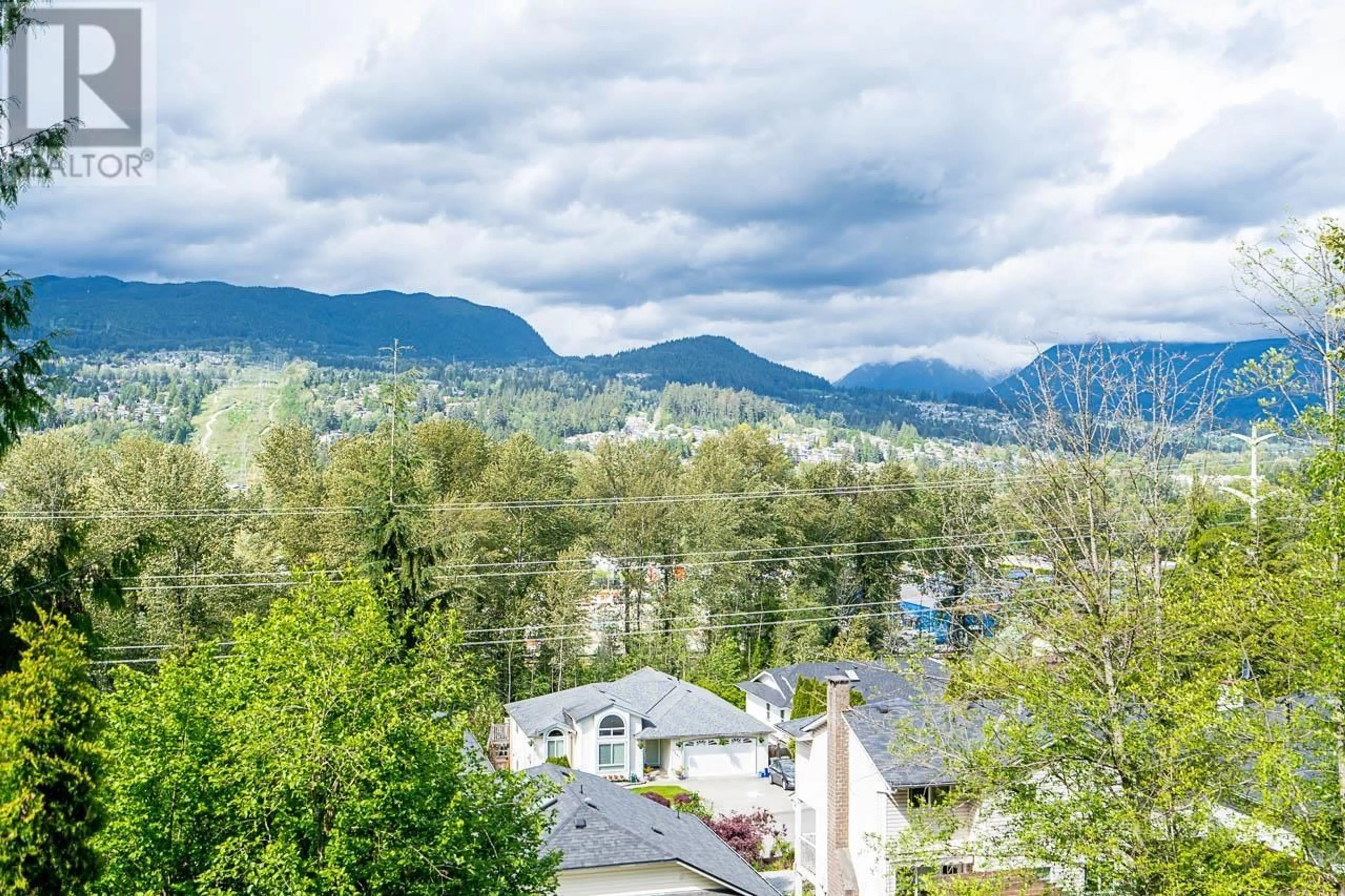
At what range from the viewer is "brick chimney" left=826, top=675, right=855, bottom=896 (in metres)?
22.7

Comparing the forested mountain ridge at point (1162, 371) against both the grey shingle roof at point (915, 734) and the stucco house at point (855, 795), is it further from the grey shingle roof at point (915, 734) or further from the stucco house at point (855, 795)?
the stucco house at point (855, 795)

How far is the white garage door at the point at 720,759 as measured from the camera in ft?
138

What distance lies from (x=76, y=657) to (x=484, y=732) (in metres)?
35.1

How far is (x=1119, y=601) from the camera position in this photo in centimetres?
1199

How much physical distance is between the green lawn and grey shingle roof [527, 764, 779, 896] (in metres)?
13.8

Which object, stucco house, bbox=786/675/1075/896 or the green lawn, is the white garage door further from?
stucco house, bbox=786/675/1075/896

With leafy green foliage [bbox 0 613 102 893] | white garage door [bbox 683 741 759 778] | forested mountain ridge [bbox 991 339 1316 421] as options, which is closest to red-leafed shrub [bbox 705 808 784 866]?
white garage door [bbox 683 741 759 778]

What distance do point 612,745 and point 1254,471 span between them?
27.0 meters

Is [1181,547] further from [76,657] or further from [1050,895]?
[76,657]

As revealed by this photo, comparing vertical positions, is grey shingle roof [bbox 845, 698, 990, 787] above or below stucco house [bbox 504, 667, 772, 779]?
above

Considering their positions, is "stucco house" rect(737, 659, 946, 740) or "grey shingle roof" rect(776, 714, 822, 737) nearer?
"grey shingle roof" rect(776, 714, 822, 737)

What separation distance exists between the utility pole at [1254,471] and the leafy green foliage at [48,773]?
10.8m

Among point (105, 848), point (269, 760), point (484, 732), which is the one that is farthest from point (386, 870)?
point (484, 732)

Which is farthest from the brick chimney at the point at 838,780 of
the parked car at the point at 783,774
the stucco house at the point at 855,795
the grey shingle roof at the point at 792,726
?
the parked car at the point at 783,774
